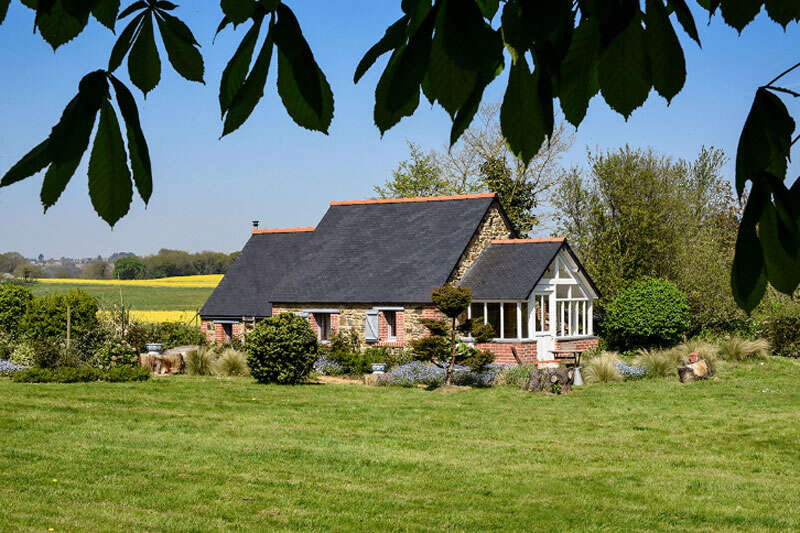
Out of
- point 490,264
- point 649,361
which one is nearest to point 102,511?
point 649,361

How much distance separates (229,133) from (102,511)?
22.9ft

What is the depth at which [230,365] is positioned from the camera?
69.8ft

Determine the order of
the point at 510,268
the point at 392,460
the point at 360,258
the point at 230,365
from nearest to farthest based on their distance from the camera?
the point at 392,460, the point at 230,365, the point at 510,268, the point at 360,258

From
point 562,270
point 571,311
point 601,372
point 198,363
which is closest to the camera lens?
point 601,372

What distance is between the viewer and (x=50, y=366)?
19203 mm

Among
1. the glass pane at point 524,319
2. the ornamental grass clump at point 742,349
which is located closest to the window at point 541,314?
the glass pane at point 524,319

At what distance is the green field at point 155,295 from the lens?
157 ft

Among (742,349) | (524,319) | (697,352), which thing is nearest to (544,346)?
(524,319)

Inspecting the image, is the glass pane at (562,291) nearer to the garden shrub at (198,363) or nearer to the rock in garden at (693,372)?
the rock in garden at (693,372)

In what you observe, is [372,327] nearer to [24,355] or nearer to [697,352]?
[697,352]

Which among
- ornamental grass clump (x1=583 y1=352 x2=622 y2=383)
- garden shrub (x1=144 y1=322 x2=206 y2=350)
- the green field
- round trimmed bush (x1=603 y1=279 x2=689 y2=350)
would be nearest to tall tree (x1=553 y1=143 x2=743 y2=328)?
round trimmed bush (x1=603 y1=279 x2=689 y2=350)

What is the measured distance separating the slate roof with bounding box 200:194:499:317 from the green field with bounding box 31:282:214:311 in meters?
16.8

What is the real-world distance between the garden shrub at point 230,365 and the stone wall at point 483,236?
6.82 metres

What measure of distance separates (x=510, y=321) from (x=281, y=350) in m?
8.79
